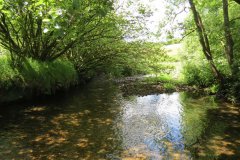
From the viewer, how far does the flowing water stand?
7.70 meters

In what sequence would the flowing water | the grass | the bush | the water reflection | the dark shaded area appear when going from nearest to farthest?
the dark shaded area, the flowing water, the water reflection, the grass, the bush

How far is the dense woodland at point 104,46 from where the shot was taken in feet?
46.0

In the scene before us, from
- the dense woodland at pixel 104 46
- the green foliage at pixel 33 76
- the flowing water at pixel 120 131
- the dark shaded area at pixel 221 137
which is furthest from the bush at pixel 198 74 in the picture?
the green foliage at pixel 33 76

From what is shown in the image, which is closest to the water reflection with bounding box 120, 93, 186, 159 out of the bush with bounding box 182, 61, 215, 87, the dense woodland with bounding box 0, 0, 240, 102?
the dense woodland with bounding box 0, 0, 240, 102

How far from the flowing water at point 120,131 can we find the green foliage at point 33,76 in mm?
1237

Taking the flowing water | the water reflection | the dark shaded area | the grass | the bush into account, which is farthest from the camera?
the bush

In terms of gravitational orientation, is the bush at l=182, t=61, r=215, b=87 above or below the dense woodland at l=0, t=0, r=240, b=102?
below

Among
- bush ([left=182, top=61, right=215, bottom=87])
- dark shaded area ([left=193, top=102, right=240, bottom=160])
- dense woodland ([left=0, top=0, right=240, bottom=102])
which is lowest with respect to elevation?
dark shaded area ([left=193, top=102, right=240, bottom=160])

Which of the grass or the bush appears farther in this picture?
the bush

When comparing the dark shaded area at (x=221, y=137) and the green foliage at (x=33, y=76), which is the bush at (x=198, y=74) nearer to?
the dark shaded area at (x=221, y=137)

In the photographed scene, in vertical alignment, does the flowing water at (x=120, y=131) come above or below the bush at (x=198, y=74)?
below

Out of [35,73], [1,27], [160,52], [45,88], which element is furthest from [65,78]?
[160,52]

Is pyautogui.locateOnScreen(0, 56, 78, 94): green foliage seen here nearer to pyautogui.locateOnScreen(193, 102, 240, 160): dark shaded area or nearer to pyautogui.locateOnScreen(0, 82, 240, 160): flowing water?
pyautogui.locateOnScreen(0, 82, 240, 160): flowing water

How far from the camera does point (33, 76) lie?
599 inches
